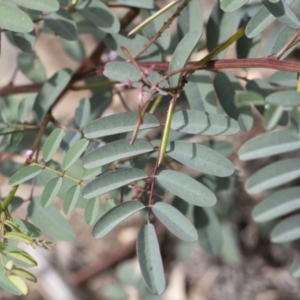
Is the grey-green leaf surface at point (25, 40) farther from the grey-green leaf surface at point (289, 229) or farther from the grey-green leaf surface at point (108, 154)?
the grey-green leaf surface at point (289, 229)

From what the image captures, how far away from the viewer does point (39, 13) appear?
0.96 metres

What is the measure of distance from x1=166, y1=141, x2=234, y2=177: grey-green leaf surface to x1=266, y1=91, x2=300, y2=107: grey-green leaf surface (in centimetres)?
14

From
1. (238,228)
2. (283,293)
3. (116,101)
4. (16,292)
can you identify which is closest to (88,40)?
(116,101)

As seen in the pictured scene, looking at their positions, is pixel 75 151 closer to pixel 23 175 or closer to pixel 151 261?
pixel 23 175

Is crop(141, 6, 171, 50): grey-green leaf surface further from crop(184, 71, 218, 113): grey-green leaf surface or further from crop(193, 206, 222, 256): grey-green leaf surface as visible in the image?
crop(193, 206, 222, 256): grey-green leaf surface

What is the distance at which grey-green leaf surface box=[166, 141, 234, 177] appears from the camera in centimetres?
75

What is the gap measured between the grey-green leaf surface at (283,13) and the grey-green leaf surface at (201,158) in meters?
0.20

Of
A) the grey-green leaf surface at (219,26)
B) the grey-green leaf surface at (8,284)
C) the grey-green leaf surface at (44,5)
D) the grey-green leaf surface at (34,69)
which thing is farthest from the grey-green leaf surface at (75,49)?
the grey-green leaf surface at (8,284)

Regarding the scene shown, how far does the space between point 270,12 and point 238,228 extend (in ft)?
3.99

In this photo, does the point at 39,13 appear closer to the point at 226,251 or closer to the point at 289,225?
the point at 289,225

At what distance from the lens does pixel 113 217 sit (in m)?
0.75

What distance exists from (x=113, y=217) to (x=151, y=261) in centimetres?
8

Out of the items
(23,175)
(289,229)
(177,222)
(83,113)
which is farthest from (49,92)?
(289,229)

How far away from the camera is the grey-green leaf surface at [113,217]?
744 mm
